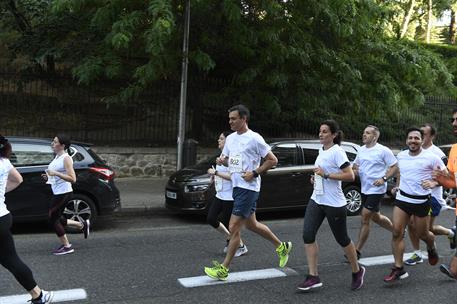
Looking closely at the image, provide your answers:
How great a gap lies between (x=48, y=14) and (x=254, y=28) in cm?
594

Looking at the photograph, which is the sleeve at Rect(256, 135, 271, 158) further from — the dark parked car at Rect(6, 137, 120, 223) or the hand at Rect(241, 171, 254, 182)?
the dark parked car at Rect(6, 137, 120, 223)

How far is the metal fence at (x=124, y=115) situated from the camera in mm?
13039

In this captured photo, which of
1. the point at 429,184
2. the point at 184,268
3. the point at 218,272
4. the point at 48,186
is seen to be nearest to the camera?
the point at 429,184

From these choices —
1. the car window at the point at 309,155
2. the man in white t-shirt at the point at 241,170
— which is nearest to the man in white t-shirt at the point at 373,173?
the man in white t-shirt at the point at 241,170

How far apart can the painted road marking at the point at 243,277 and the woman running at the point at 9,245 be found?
4.92 ft

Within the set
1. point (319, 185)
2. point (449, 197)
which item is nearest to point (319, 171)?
point (319, 185)

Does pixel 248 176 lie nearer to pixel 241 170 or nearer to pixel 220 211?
pixel 241 170

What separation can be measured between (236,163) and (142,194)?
19.8ft

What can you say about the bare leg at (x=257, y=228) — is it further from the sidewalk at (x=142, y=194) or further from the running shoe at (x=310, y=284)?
the sidewalk at (x=142, y=194)

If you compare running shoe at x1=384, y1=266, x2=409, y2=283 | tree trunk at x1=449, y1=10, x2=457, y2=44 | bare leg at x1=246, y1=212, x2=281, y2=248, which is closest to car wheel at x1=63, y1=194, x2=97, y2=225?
bare leg at x1=246, y1=212, x2=281, y2=248

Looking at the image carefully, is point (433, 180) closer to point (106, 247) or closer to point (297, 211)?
point (106, 247)

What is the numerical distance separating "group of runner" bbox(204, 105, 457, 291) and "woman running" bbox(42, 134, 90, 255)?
72.9 inches

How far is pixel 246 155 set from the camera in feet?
18.2

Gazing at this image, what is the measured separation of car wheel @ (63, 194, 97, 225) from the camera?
7914mm
